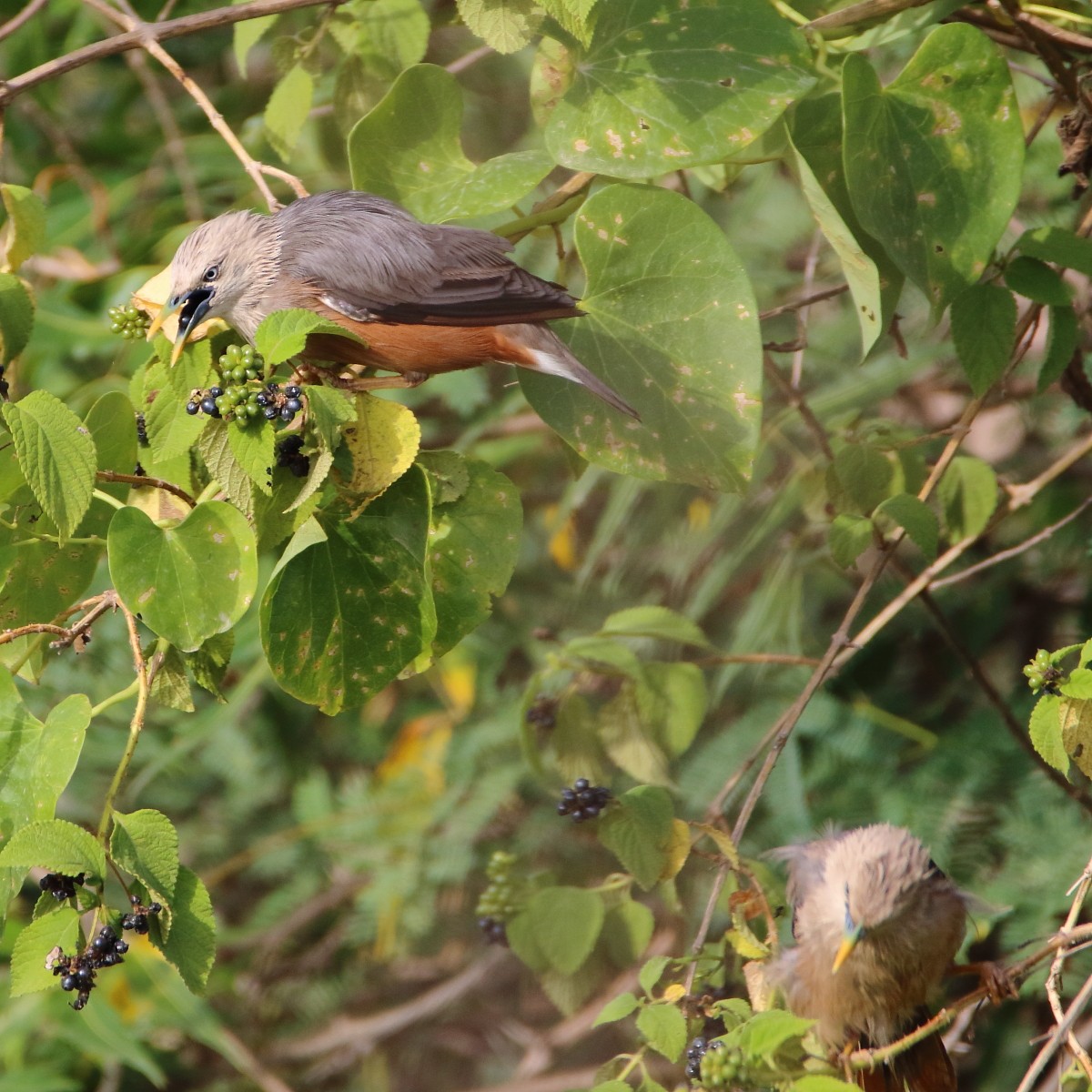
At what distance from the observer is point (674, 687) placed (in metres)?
2.29

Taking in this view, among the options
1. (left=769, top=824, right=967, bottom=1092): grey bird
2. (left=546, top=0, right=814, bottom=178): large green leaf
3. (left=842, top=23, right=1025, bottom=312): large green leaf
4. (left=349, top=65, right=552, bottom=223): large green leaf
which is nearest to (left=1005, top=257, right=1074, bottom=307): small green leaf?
(left=842, top=23, right=1025, bottom=312): large green leaf

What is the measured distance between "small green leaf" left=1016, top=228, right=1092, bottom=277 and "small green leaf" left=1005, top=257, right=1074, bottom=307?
0.10ft

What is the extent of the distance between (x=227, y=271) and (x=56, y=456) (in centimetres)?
57

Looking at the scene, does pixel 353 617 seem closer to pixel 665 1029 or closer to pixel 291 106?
pixel 665 1029

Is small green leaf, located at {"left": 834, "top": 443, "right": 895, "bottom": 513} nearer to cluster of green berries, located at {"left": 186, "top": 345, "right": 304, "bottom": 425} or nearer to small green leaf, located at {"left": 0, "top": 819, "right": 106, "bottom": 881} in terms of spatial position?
cluster of green berries, located at {"left": 186, "top": 345, "right": 304, "bottom": 425}

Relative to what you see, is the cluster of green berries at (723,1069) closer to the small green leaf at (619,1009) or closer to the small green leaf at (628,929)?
the small green leaf at (619,1009)

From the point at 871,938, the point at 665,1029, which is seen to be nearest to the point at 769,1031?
the point at 665,1029

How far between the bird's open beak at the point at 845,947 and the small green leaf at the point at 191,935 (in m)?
1.03

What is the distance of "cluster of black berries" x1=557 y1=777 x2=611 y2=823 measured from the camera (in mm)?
2021

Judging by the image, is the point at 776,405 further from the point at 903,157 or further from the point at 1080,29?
the point at 903,157

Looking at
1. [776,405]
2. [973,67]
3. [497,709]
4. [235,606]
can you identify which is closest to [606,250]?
[973,67]

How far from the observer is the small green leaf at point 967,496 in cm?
231

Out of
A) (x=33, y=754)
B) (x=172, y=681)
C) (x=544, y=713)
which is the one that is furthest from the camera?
(x=544, y=713)

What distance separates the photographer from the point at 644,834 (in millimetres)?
1888
